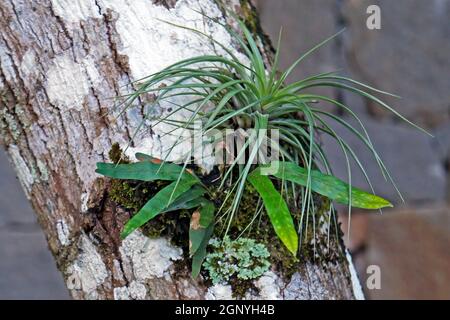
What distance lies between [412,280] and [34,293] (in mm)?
1551

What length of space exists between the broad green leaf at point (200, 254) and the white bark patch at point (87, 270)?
154 mm

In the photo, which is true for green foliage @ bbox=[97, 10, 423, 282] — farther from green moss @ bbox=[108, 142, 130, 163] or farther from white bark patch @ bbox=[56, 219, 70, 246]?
white bark patch @ bbox=[56, 219, 70, 246]

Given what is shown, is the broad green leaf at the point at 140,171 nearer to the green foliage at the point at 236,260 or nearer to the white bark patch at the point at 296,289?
the green foliage at the point at 236,260

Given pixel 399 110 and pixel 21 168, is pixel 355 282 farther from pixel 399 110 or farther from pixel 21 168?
pixel 399 110

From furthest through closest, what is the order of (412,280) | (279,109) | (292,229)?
(412,280)
(279,109)
(292,229)

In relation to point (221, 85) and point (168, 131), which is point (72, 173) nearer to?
point (168, 131)

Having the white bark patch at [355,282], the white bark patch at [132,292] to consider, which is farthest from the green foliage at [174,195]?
the white bark patch at [355,282]

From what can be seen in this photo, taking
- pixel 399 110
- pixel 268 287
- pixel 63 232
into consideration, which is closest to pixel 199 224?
pixel 268 287

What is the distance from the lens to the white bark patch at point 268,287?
1.09 m

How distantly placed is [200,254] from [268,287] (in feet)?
0.41

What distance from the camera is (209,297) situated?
42.7 inches

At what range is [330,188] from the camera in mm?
1091
